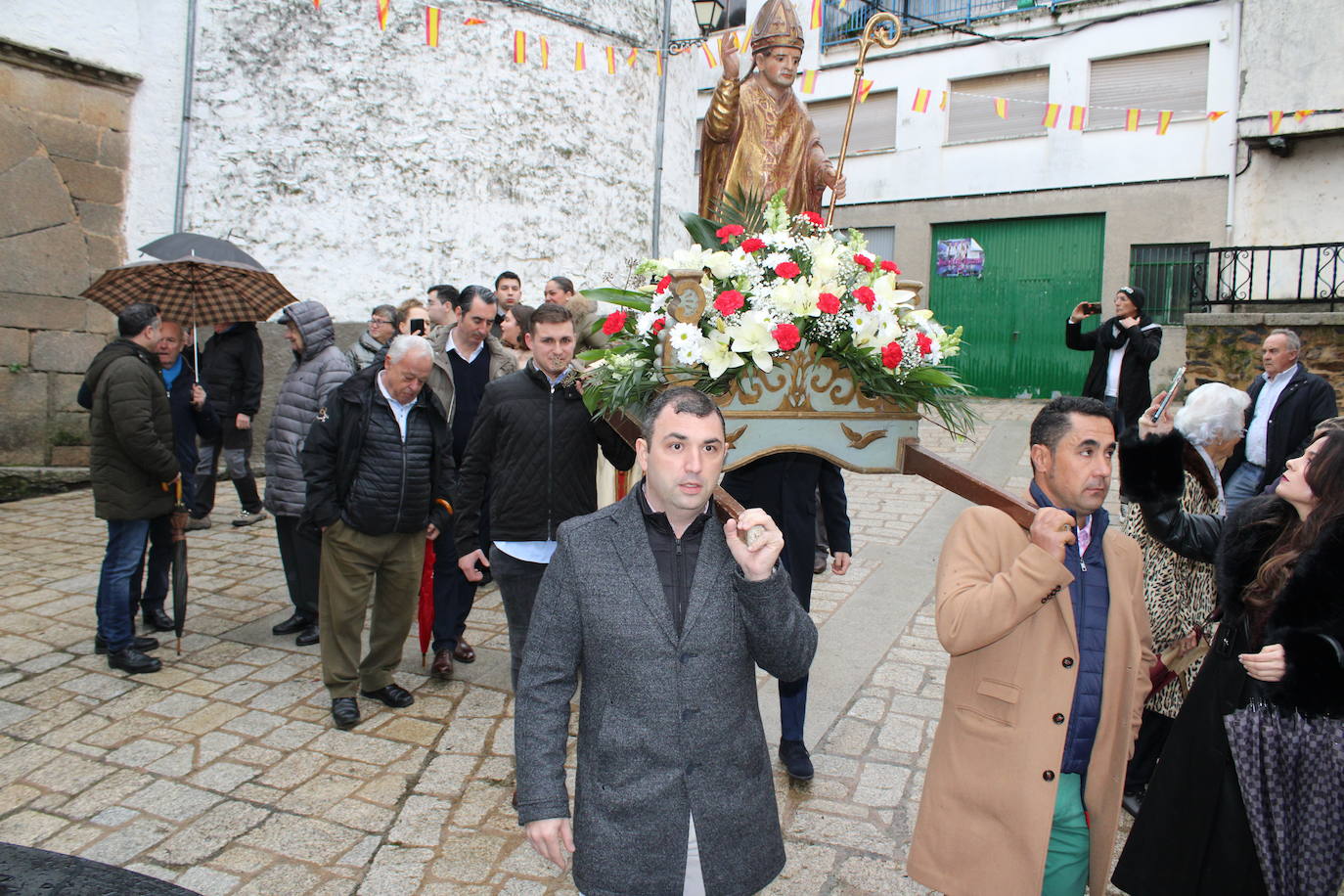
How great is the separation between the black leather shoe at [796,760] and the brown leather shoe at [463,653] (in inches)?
89.1

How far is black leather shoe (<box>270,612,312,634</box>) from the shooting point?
20.1 ft

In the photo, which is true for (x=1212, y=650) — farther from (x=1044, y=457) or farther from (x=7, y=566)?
(x=7, y=566)

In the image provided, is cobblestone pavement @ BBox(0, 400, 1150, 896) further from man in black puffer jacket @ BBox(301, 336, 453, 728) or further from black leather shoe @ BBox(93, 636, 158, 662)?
man in black puffer jacket @ BBox(301, 336, 453, 728)

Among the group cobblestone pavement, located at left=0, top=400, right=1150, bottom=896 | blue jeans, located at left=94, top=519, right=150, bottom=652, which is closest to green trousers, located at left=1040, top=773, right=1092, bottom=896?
cobblestone pavement, located at left=0, top=400, right=1150, bottom=896

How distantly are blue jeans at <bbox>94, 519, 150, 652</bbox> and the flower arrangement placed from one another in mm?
3830

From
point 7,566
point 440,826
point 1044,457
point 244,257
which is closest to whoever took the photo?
point 1044,457

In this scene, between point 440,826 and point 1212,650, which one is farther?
point 440,826

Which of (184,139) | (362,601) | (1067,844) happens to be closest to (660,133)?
(184,139)

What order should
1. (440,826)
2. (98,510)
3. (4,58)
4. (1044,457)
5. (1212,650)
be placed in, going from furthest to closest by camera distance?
(4,58), (98,510), (440,826), (1212,650), (1044,457)

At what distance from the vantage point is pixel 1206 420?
4.09 meters

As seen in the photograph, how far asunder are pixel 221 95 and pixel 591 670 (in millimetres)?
10484

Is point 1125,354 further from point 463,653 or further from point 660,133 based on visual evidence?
point 660,133

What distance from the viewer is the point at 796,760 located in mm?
4250

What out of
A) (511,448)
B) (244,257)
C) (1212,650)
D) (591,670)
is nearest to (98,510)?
(244,257)
